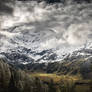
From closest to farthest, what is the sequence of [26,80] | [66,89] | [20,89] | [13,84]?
[13,84], [20,89], [26,80], [66,89]

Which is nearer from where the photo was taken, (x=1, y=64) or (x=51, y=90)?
(x=1, y=64)

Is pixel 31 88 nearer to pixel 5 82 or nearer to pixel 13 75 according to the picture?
pixel 13 75

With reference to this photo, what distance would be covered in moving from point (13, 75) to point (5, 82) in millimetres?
11701

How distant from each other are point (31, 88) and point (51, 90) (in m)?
39.0

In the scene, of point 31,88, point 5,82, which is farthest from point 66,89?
point 5,82

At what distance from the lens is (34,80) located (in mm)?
118125

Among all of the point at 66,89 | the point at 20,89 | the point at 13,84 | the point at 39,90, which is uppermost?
the point at 13,84

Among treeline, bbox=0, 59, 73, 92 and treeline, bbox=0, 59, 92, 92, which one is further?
treeline, bbox=0, 59, 73, 92

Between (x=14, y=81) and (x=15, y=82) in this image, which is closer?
(x=14, y=81)

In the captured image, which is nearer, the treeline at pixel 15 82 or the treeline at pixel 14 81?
the treeline at pixel 15 82

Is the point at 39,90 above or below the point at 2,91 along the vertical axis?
below

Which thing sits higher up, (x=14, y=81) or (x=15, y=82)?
(x=14, y=81)

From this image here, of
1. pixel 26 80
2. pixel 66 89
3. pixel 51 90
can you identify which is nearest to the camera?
pixel 26 80

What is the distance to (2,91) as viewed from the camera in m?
74.8
